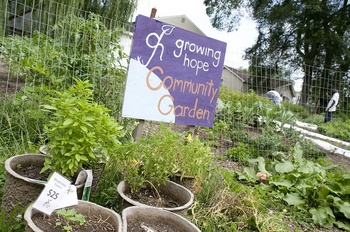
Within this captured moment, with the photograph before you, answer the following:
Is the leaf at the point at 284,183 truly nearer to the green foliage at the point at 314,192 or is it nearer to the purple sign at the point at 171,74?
the green foliage at the point at 314,192

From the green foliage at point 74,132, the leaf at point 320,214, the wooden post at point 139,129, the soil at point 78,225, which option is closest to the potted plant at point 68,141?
the green foliage at point 74,132

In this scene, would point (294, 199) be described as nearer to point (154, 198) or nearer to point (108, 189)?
point (154, 198)

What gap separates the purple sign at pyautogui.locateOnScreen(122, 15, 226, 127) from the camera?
2656 mm

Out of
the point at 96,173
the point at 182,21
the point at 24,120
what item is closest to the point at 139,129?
the point at 96,173

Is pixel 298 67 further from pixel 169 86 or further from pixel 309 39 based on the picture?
pixel 169 86

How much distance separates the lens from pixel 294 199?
280 centimetres

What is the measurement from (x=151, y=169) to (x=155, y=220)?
385 millimetres

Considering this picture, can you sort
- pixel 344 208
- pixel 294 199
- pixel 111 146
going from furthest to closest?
pixel 294 199 → pixel 344 208 → pixel 111 146

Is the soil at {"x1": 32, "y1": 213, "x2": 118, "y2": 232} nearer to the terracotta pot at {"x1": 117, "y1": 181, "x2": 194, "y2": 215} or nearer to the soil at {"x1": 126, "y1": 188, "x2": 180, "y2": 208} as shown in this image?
the terracotta pot at {"x1": 117, "y1": 181, "x2": 194, "y2": 215}

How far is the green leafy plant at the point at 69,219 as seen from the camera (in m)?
1.32

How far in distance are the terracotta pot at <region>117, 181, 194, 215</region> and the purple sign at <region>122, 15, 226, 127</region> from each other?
829 mm

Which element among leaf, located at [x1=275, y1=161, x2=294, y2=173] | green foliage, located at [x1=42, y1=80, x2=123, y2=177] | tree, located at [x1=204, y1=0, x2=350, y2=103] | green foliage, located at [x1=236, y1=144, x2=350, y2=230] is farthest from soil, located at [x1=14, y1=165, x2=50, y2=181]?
tree, located at [x1=204, y1=0, x2=350, y2=103]

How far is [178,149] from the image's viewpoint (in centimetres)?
216

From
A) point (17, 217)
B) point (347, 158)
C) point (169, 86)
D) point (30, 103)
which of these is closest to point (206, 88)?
point (169, 86)
